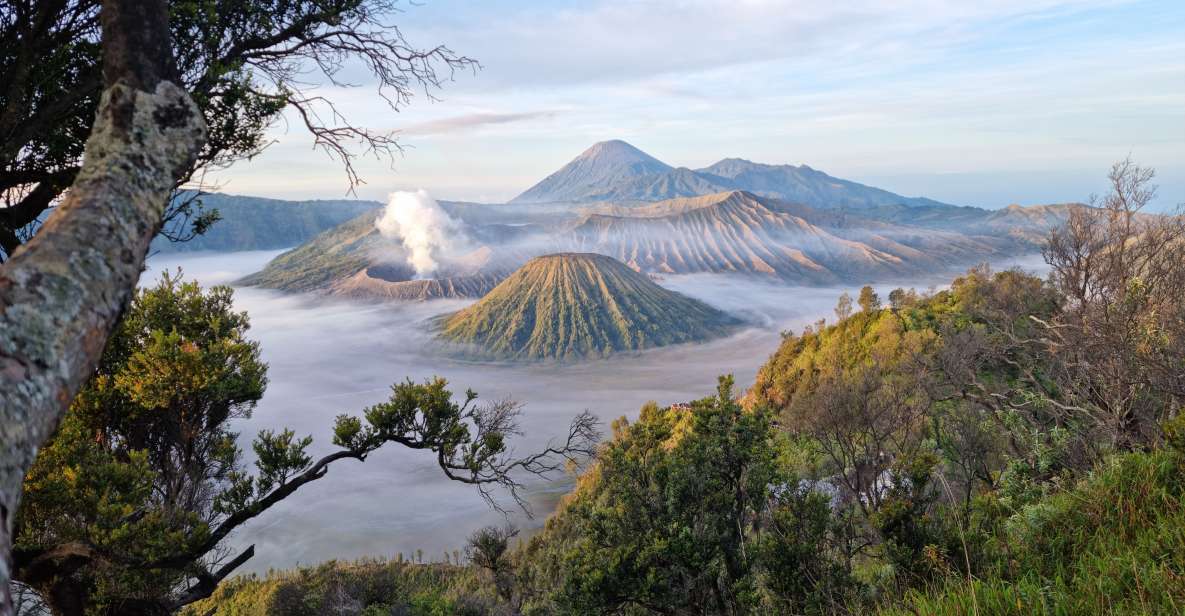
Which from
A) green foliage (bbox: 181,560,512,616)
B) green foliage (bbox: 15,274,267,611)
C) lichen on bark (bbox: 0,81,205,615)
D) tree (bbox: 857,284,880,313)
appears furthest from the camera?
tree (bbox: 857,284,880,313)

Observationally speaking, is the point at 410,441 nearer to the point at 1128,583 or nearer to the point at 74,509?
the point at 74,509

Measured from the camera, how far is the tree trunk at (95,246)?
200 cm

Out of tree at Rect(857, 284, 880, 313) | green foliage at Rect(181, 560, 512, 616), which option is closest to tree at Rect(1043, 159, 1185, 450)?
green foliage at Rect(181, 560, 512, 616)

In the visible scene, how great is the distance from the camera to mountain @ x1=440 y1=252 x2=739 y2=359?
559ft

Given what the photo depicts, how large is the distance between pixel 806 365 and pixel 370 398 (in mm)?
111596

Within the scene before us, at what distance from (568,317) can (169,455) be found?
168m

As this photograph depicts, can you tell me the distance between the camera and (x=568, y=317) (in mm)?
175625

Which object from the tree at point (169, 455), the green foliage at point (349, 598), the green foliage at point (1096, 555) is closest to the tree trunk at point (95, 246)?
the tree at point (169, 455)

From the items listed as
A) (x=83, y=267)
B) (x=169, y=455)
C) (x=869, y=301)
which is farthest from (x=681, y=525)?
(x=869, y=301)

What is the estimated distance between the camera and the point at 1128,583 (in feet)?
10.0

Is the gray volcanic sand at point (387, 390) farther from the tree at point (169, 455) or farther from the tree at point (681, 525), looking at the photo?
the tree at point (681, 525)

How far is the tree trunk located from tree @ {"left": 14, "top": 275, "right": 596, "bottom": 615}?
329 centimetres

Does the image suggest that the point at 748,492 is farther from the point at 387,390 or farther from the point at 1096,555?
the point at 387,390

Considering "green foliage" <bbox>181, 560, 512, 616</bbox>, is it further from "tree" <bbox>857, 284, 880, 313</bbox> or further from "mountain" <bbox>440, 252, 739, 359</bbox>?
"mountain" <bbox>440, 252, 739, 359</bbox>
